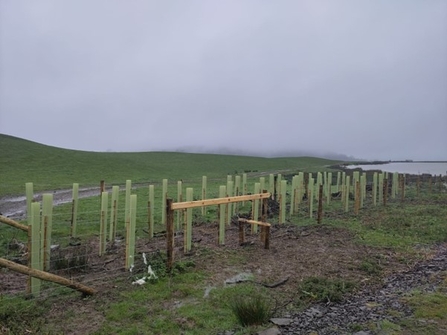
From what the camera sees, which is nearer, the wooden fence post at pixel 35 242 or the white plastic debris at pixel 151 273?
the wooden fence post at pixel 35 242

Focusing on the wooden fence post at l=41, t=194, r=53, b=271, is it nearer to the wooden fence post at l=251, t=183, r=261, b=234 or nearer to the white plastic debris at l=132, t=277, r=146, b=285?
the white plastic debris at l=132, t=277, r=146, b=285

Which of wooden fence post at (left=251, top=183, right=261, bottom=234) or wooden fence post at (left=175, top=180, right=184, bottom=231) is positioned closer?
wooden fence post at (left=251, top=183, right=261, bottom=234)

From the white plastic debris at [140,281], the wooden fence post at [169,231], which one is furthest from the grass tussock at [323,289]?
the white plastic debris at [140,281]

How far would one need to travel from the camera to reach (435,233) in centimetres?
1373

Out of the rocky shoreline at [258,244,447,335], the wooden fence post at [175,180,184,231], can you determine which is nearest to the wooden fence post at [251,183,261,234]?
the wooden fence post at [175,180,184,231]

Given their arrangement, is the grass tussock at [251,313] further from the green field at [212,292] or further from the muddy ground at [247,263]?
the muddy ground at [247,263]

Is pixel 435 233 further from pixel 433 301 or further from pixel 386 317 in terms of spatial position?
pixel 386 317

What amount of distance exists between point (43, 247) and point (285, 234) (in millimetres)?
7951

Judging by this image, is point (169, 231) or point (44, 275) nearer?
point (44, 275)

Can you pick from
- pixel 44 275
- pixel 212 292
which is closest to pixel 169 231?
pixel 212 292

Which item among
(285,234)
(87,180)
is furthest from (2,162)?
(285,234)

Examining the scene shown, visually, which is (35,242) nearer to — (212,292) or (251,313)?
(212,292)

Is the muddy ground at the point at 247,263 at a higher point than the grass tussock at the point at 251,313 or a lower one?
lower

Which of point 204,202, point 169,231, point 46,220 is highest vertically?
point 204,202
